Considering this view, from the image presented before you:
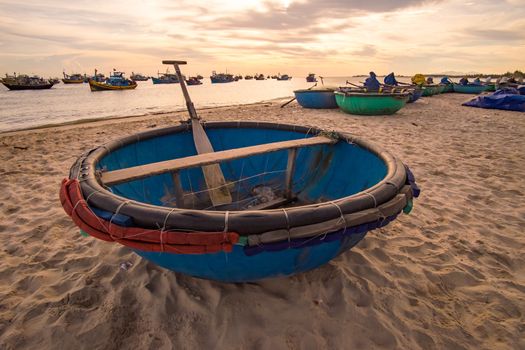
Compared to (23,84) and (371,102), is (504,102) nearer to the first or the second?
(371,102)

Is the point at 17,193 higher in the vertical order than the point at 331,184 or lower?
lower

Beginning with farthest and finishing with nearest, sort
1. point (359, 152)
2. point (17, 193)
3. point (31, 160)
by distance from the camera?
point (31, 160) → point (17, 193) → point (359, 152)

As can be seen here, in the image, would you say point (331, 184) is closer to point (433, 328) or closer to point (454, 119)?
point (433, 328)

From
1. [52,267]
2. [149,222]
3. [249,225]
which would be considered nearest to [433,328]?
[249,225]

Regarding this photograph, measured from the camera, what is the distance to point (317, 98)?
1448 cm

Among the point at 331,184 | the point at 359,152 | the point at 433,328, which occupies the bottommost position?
the point at 433,328

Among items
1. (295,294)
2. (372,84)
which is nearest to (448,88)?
(372,84)

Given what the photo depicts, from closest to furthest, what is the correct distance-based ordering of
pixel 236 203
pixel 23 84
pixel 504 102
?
1. pixel 236 203
2. pixel 504 102
3. pixel 23 84

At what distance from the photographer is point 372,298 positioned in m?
2.35

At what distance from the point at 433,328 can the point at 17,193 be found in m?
5.87

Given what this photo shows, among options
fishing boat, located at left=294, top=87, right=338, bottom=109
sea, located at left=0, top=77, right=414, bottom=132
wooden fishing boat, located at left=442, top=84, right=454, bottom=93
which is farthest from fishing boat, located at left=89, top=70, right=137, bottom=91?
wooden fishing boat, located at left=442, top=84, right=454, bottom=93

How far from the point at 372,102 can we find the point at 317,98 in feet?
11.4

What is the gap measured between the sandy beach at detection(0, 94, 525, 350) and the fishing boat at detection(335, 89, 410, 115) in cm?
841

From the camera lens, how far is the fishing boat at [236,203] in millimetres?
1482
